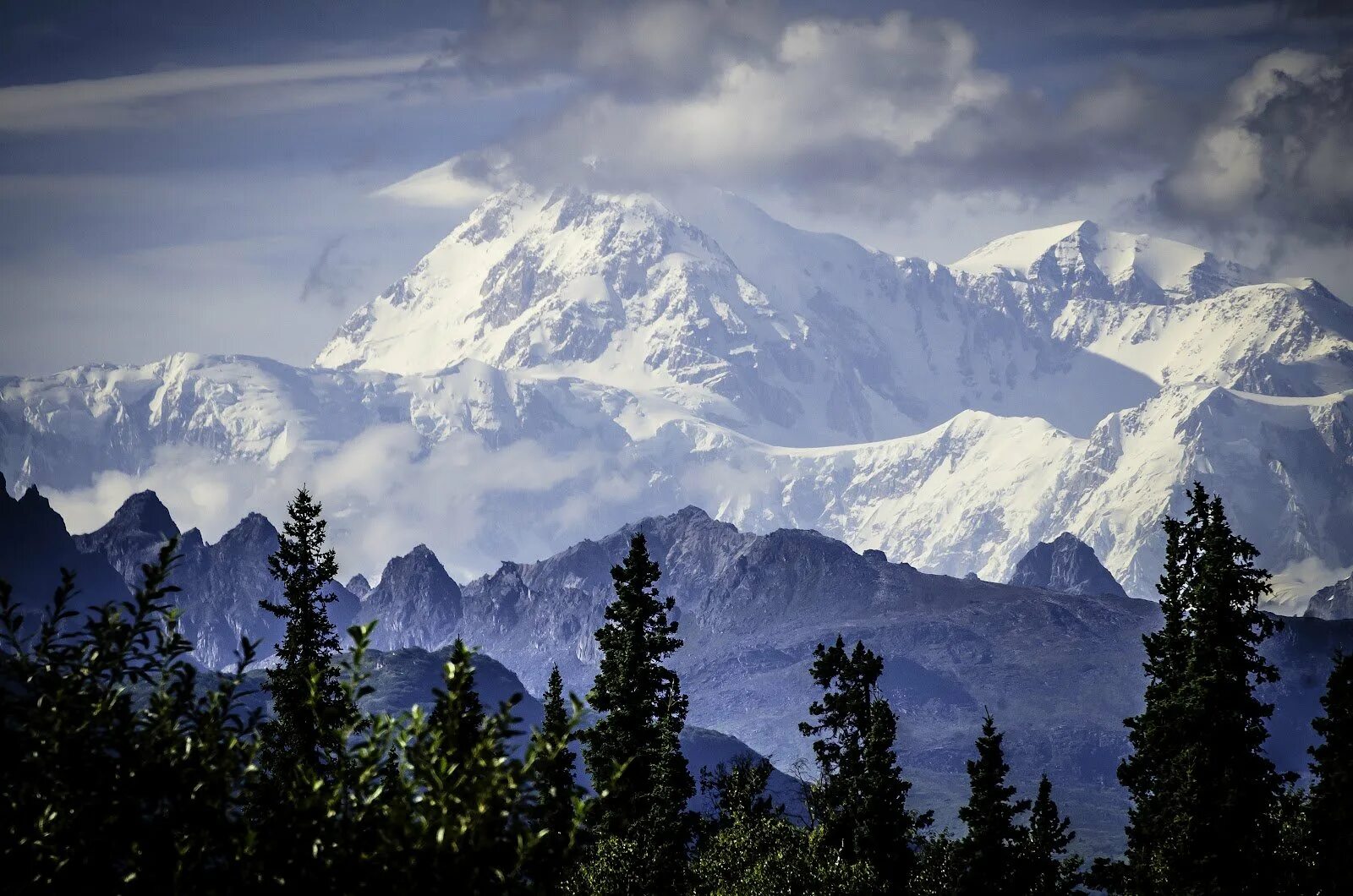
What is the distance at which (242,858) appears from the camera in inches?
1330

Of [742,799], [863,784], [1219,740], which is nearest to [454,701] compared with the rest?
[1219,740]

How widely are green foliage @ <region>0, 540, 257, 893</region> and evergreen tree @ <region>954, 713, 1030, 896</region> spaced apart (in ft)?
221

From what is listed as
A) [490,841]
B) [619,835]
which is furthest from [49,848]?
[619,835]

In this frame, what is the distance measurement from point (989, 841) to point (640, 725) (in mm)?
20557

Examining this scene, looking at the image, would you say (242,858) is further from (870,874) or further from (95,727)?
(870,874)

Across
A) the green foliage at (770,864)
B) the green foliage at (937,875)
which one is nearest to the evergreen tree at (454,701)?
the green foliage at (770,864)

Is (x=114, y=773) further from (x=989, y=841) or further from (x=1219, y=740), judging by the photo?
(x=989, y=841)

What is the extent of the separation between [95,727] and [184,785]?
221 centimetres

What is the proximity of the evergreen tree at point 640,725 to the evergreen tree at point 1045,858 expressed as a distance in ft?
66.9

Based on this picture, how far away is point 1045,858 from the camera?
10612cm

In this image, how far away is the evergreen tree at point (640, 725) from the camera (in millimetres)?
90500

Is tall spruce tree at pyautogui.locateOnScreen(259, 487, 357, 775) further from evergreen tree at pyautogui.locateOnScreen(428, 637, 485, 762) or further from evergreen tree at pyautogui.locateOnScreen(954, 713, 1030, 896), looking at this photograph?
evergreen tree at pyautogui.locateOnScreen(954, 713, 1030, 896)

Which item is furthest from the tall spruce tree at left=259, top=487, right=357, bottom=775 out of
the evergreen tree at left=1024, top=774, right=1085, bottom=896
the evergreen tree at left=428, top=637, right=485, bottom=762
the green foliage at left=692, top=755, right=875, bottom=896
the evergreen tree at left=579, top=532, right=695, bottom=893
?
the evergreen tree at left=1024, top=774, right=1085, bottom=896

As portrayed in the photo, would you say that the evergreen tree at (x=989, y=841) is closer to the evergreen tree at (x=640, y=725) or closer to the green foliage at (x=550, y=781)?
the green foliage at (x=550, y=781)
